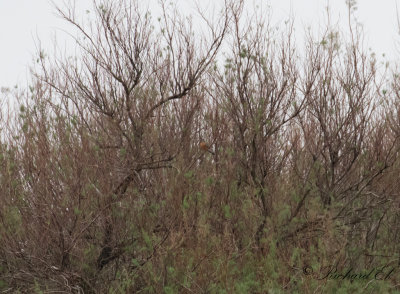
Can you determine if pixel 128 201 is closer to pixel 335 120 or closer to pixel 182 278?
pixel 182 278

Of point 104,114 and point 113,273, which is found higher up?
point 104,114

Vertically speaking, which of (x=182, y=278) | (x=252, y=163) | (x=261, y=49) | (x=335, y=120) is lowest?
(x=182, y=278)

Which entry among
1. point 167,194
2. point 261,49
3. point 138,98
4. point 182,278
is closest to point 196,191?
point 167,194

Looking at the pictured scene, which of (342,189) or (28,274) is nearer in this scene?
(28,274)

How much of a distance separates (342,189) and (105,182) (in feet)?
13.6

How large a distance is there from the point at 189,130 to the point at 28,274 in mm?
3410

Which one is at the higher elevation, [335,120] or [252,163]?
[335,120]

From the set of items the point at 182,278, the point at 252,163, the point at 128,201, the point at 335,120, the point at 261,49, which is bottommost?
the point at 182,278

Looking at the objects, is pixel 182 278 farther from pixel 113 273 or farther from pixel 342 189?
pixel 342 189

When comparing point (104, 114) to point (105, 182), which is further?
point (104, 114)

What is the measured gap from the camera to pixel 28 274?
707cm

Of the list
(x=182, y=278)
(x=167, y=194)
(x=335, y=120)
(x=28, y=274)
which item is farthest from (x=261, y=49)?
(x=28, y=274)

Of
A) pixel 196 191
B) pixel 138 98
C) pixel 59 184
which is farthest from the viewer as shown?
pixel 138 98

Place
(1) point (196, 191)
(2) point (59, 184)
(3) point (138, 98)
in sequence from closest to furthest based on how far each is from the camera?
1. (2) point (59, 184)
2. (1) point (196, 191)
3. (3) point (138, 98)
